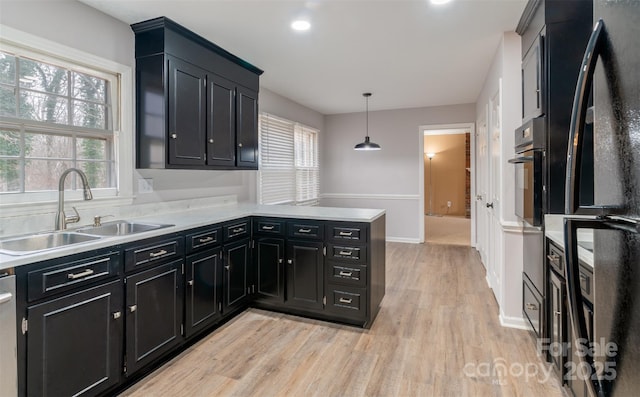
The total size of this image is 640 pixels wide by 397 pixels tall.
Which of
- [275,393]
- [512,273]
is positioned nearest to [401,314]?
[512,273]

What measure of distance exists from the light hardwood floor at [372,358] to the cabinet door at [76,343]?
283mm

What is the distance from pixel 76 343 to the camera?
1.78 meters

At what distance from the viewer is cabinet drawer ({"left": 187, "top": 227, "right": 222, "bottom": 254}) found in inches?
99.7

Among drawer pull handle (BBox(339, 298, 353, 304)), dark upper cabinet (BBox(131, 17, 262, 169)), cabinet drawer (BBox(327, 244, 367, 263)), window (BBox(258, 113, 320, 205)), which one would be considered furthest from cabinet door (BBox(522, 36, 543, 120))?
window (BBox(258, 113, 320, 205))

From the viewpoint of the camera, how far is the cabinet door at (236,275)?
2.92 meters

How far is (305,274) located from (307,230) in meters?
0.39

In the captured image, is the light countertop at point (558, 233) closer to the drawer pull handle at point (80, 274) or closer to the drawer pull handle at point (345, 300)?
the drawer pull handle at point (345, 300)

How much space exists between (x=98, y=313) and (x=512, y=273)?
10.00ft

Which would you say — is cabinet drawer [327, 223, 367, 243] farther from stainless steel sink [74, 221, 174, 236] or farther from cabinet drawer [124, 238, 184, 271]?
stainless steel sink [74, 221, 174, 236]

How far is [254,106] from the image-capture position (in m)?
3.73

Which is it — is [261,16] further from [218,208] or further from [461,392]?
[461,392]

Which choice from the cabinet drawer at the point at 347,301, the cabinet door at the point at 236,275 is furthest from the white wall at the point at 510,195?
the cabinet door at the point at 236,275

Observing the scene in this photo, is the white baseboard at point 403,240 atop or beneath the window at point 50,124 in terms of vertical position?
beneath

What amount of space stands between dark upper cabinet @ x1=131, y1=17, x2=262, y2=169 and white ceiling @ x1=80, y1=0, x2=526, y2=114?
0.40 ft
